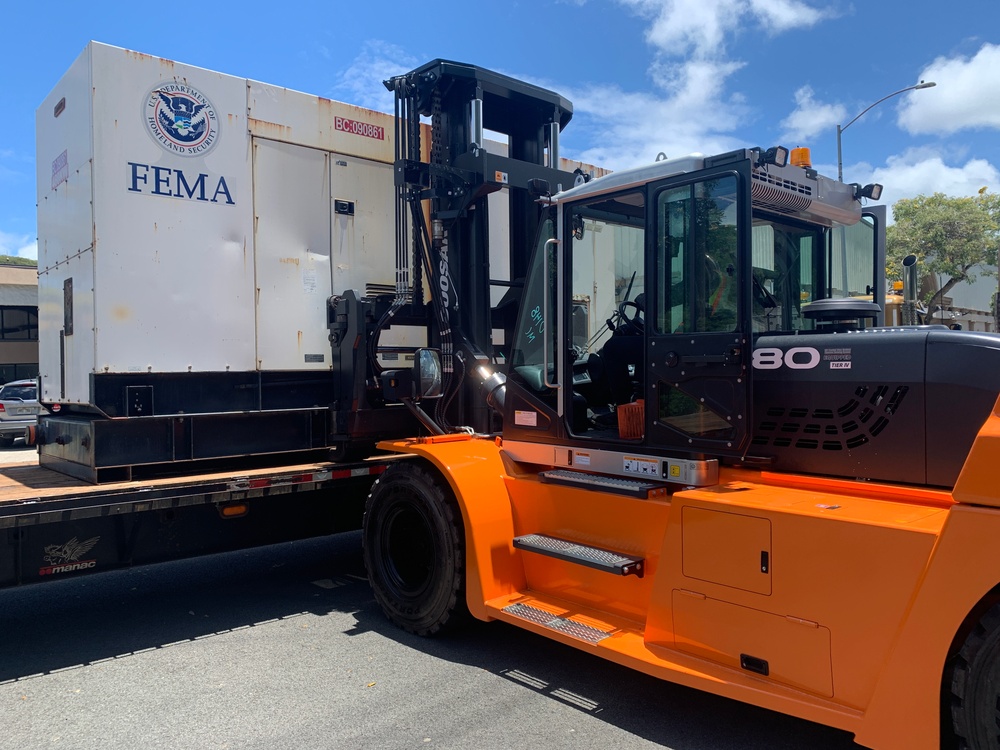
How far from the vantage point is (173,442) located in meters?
5.70

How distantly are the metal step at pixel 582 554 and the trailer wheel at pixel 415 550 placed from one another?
21.1 inches

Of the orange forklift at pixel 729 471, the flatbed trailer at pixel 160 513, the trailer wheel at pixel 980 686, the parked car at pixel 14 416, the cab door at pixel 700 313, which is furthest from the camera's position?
the parked car at pixel 14 416

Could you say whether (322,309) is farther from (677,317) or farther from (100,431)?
(677,317)

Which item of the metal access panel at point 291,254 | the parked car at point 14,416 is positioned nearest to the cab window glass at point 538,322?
the metal access panel at point 291,254

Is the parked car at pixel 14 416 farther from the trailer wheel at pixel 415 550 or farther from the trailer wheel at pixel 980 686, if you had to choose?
the trailer wheel at pixel 980 686

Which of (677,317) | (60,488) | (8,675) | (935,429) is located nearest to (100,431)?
(60,488)

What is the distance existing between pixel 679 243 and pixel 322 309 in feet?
11.8

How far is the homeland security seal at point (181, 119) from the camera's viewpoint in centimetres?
565

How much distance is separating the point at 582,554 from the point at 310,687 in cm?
176

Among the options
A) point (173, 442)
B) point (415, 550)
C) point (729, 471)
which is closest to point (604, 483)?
point (729, 471)

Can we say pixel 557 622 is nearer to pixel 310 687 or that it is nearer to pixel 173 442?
pixel 310 687

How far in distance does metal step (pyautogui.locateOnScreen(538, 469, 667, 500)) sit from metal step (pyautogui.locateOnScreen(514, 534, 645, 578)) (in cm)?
33

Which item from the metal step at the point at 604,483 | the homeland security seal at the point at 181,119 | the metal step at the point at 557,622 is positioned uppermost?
the homeland security seal at the point at 181,119

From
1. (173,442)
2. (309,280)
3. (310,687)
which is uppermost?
(309,280)
